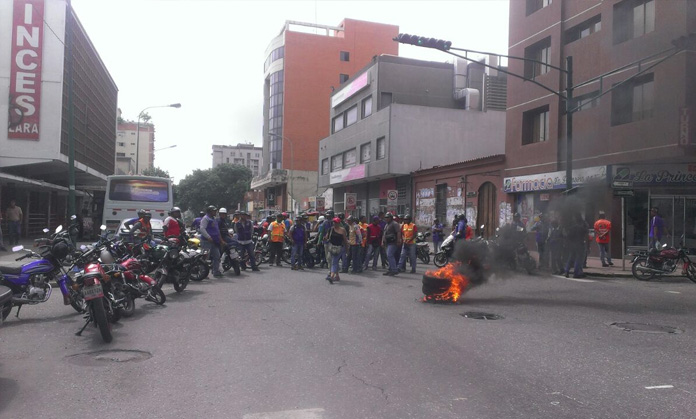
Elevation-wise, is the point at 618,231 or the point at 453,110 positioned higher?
the point at 453,110

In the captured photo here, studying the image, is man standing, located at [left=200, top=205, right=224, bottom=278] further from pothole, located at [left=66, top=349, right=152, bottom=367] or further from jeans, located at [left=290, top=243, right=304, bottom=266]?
pothole, located at [left=66, top=349, right=152, bottom=367]

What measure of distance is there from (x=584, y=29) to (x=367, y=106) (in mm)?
19691

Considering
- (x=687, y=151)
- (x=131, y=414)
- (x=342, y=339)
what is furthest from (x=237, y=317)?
(x=687, y=151)

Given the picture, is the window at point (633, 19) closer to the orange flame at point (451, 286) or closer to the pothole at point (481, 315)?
the orange flame at point (451, 286)

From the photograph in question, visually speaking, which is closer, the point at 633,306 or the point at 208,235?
the point at 633,306

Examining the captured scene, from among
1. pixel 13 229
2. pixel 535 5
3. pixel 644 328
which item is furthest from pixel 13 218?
pixel 535 5

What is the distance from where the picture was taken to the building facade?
1332 inches

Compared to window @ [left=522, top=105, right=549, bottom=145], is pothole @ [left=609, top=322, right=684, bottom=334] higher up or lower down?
lower down

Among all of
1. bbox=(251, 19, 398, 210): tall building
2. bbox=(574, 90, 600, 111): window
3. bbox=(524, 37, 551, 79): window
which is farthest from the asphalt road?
bbox=(251, 19, 398, 210): tall building

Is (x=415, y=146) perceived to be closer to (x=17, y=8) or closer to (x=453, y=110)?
(x=453, y=110)

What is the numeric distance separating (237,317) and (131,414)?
3989 mm

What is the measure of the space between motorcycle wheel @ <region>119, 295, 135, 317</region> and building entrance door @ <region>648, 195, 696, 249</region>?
1725 centimetres

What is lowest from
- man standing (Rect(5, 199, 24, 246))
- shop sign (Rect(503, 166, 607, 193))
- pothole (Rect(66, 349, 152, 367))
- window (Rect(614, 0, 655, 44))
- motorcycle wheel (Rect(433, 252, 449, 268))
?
pothole (Rect(66, 349, 152, 367))

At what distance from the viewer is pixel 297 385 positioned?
4.86 m
